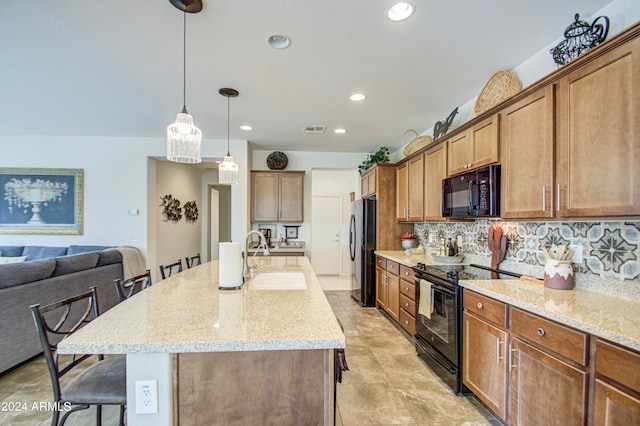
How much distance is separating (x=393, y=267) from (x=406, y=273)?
1.41 feet

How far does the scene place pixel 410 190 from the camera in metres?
3.92

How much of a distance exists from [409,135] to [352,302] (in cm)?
279

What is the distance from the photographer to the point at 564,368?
1.40 metres

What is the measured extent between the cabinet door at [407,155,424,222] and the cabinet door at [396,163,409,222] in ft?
0.29

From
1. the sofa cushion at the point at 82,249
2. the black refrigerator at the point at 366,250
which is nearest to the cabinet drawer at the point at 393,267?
the black refrigerator at the point at 366,250

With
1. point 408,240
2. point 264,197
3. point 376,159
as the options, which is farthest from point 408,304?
point 264,197

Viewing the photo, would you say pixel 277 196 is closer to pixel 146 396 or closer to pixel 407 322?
pixel 407 322

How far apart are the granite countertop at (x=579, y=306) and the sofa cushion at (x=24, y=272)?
12.3 ft

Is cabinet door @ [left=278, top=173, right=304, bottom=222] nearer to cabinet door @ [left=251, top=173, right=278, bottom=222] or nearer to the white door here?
cabinet door @ [left=251, top=173, right=278, bottom=222]

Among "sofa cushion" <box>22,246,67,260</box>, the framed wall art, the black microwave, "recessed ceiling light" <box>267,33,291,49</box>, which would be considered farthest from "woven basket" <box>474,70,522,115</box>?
"sofa cushion" <box>22,246,67,260</box>

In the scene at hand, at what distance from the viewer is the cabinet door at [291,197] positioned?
5227 millimetres

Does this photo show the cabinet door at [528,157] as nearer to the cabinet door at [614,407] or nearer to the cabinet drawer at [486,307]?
the cabinet drawer at [486,307]

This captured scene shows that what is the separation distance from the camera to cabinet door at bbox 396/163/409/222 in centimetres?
404

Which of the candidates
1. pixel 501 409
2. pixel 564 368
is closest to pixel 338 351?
pixel 564 368
